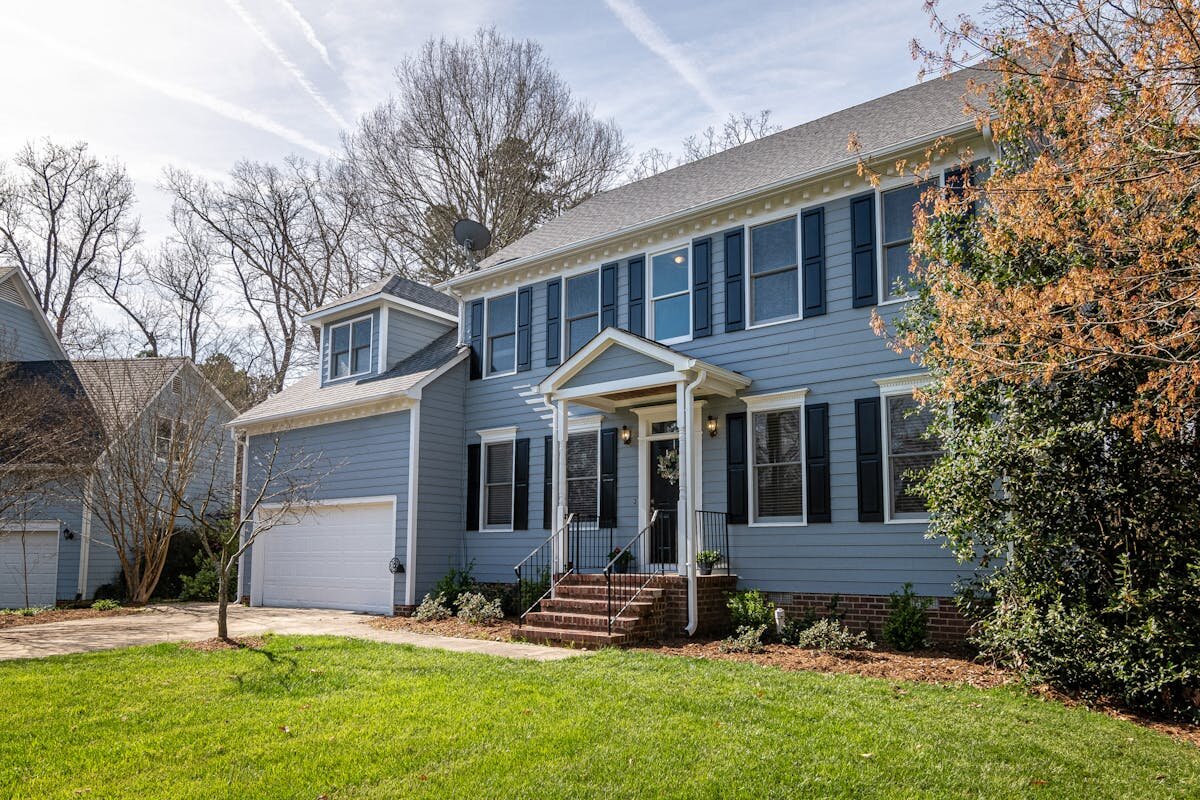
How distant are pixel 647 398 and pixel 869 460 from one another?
3.38 m

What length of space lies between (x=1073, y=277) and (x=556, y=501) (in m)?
7.90

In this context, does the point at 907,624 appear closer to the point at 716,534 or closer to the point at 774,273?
the point at 716,534

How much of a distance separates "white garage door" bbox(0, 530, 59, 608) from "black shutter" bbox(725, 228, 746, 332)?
51.3ft

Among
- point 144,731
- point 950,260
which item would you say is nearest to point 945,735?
point 950,260

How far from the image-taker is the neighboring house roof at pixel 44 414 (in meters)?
16.0


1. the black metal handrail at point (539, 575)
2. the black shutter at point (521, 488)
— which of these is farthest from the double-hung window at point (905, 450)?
the black shutter at point (521, 488)

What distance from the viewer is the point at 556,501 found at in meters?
12.4

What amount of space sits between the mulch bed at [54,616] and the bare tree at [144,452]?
1846 millimetres

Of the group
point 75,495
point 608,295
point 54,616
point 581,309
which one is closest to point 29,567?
point 75,495

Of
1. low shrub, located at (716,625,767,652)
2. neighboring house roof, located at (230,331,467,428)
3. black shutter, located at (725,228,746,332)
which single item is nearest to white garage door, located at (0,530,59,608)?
neighboring house roof, located at (230,331,467,428)

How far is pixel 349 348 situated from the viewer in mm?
16969

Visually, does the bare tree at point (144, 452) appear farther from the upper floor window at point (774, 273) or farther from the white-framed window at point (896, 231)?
the white-framed window at point (896, 231)

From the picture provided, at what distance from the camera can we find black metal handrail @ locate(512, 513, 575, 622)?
11945 millimetres

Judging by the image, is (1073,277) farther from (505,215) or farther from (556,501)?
(505,215)
